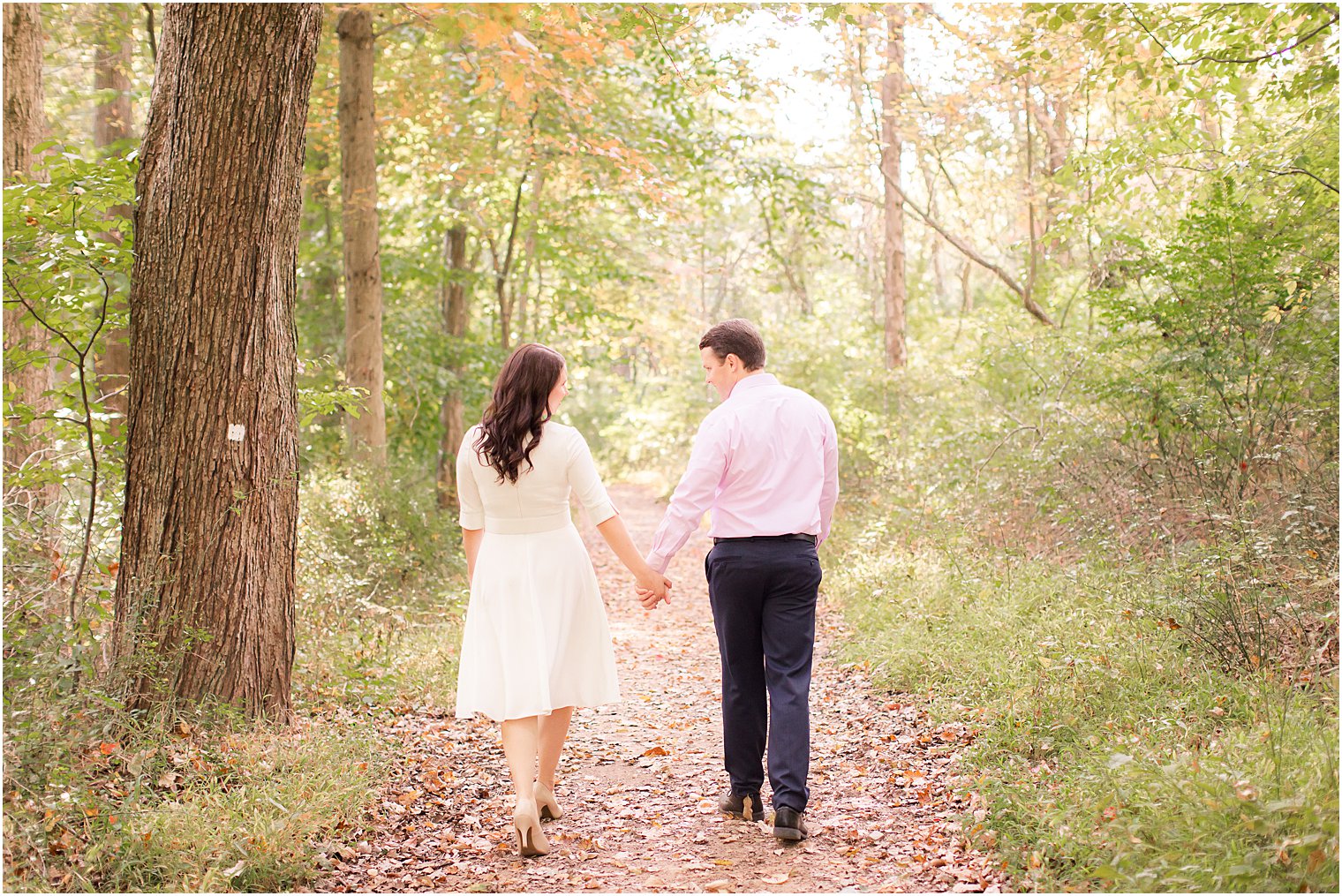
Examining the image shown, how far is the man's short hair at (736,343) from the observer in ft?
15.3

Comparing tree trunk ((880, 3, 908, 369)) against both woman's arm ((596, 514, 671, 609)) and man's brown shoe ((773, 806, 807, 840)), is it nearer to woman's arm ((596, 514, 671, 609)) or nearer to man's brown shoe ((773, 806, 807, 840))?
woman's arm ((596, 514, 671, 609))

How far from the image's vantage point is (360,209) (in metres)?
10.1

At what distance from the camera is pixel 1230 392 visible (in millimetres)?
7590

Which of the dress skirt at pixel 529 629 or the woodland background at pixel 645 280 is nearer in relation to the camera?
the woodland background at pixel 645 280

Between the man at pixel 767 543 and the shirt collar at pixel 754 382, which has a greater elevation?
the shirt collar at pixel 754 382

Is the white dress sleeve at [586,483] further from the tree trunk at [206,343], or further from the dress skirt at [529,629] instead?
the tree trunk at [206,343]

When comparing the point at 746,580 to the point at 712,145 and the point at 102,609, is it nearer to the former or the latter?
the point at 102,609

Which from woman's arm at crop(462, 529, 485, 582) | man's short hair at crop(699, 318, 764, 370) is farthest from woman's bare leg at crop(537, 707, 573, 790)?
man's short hair at crop(699, 318, 764, 370)

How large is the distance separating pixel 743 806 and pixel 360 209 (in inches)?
298

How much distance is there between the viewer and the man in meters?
4.48

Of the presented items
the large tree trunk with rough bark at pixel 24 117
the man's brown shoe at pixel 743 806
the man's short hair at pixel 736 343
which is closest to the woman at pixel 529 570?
the man's short hair at pixel 736 343

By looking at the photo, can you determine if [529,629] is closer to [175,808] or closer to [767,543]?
[767,543]

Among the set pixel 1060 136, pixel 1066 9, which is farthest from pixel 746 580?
pixel 1060 136

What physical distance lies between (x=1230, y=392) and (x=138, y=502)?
735 cm
